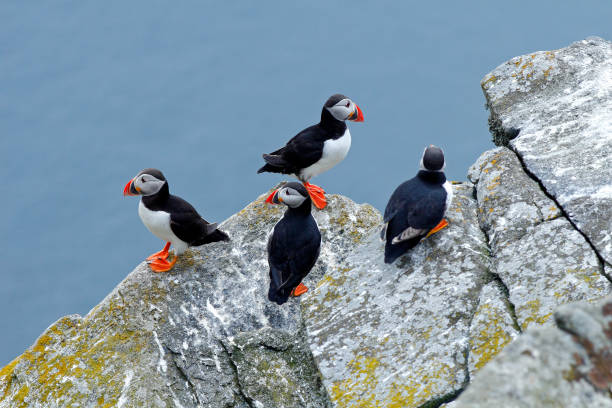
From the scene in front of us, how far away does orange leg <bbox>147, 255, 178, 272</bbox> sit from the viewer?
517 cm

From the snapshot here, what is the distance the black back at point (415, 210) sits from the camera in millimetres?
4449

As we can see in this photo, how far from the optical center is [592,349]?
2008 millimetres

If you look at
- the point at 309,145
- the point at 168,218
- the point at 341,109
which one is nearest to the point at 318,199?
the point at 309,145

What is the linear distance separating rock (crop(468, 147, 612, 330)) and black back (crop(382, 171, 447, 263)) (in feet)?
0.95

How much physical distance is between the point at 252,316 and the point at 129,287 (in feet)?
2.78

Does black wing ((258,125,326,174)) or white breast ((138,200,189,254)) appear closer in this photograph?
white breast ((138,200,189,254))

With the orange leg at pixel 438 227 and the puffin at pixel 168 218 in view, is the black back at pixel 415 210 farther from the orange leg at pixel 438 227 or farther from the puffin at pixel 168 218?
the puffin at pixel 168 218

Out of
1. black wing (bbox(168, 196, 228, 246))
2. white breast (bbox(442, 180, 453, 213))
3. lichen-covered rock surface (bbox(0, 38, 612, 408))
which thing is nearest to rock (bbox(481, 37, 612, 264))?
lichen-covered rock surface (bbox(0, 38, 612, 408))

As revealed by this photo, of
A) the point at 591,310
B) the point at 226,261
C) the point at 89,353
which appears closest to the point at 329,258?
the point at 226,261

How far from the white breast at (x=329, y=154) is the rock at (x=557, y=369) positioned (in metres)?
4.42

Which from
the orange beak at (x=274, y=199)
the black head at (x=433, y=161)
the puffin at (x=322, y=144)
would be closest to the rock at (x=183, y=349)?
the orange beak at (x=274, y=199)

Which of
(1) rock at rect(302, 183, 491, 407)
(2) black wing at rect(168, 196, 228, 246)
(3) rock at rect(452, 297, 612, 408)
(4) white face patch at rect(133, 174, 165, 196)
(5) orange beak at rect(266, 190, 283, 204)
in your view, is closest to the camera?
(3) rock at rect(452, 297, 612, 408)

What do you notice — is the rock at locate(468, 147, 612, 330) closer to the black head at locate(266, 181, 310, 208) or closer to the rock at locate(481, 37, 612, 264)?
the rock at locate(481, 37, 612, 264)

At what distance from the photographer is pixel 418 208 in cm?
454
